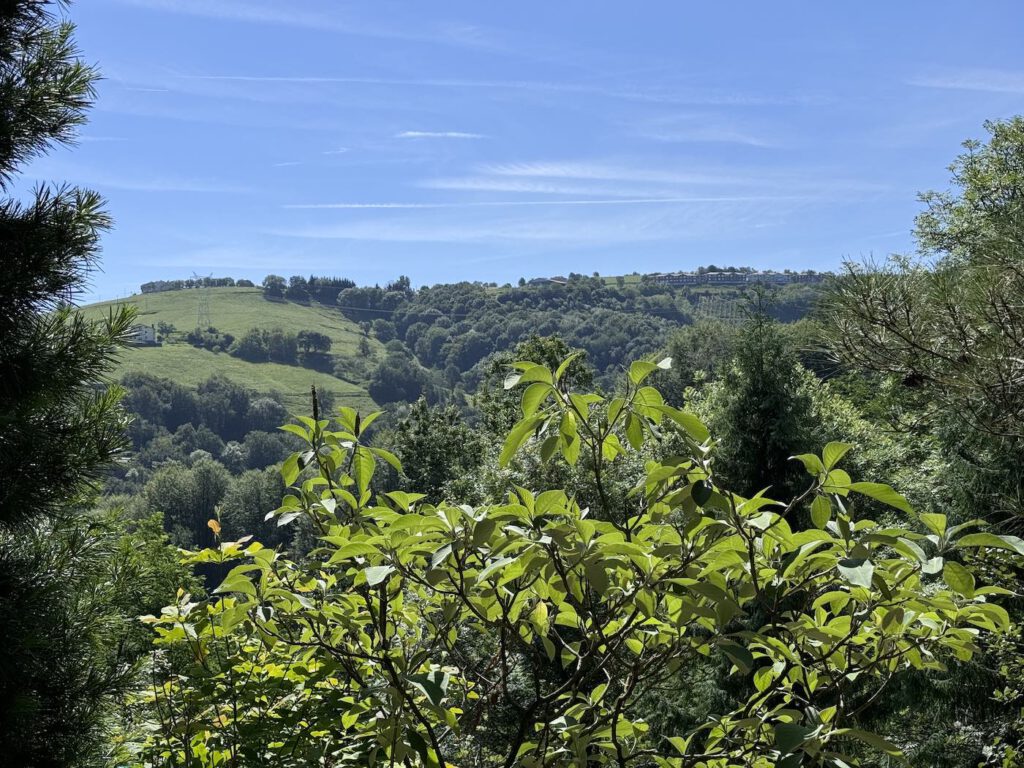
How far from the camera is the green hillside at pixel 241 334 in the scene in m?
113

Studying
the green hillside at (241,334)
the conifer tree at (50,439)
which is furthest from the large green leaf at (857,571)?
the green hillside at (241,334)

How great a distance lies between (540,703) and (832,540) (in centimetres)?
74

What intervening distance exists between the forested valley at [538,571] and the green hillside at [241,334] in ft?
288

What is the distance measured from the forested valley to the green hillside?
8782cm

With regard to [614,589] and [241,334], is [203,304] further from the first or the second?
[614,589]

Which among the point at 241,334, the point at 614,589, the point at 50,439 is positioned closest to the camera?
A: the point at 614,589

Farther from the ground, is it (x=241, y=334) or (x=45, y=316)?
(x=241, y=334)

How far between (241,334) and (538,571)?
14053cm

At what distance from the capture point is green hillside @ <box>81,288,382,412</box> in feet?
370

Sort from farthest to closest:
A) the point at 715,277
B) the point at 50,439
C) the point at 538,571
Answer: the point at 715,277, the point at 50,439, the point at 538,571

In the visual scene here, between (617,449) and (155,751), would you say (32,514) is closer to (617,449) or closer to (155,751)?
(155,751)

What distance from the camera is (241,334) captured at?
133 m

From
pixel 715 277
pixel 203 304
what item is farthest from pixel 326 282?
pixel 715 277

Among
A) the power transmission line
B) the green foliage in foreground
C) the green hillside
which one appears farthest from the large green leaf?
the power transmission line
